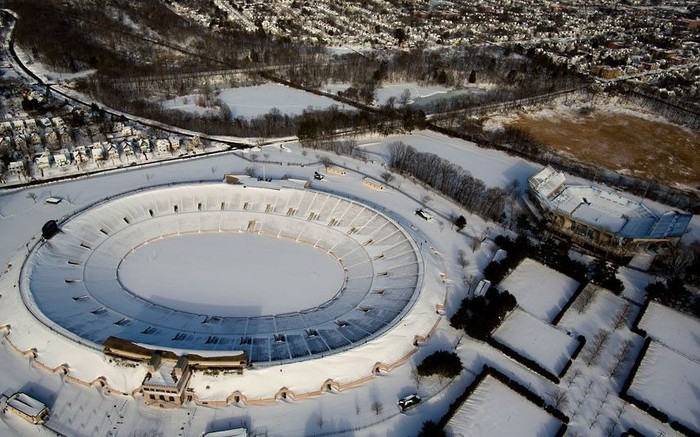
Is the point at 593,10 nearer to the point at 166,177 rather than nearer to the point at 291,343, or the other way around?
the point at 166,177

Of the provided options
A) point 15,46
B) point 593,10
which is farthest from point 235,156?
point 593,10

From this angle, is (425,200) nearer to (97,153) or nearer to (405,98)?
(405,98)

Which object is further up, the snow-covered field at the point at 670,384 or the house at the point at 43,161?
the house at the point at 43,161

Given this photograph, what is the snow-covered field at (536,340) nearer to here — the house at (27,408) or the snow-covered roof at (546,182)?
the snow-covered roof at (546,182)

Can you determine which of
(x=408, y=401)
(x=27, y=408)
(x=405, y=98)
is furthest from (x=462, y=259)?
(x=405, y=98)

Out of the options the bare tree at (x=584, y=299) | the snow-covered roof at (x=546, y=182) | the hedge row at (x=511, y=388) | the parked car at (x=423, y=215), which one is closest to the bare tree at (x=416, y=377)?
the hedge row at (x=511, y=388)

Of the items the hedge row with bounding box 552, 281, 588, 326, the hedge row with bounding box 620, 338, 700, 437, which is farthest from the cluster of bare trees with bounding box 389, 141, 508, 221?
the hedge row with bounding box 620, 338, 700, 437

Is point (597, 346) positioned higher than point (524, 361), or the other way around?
point (524, 361)
